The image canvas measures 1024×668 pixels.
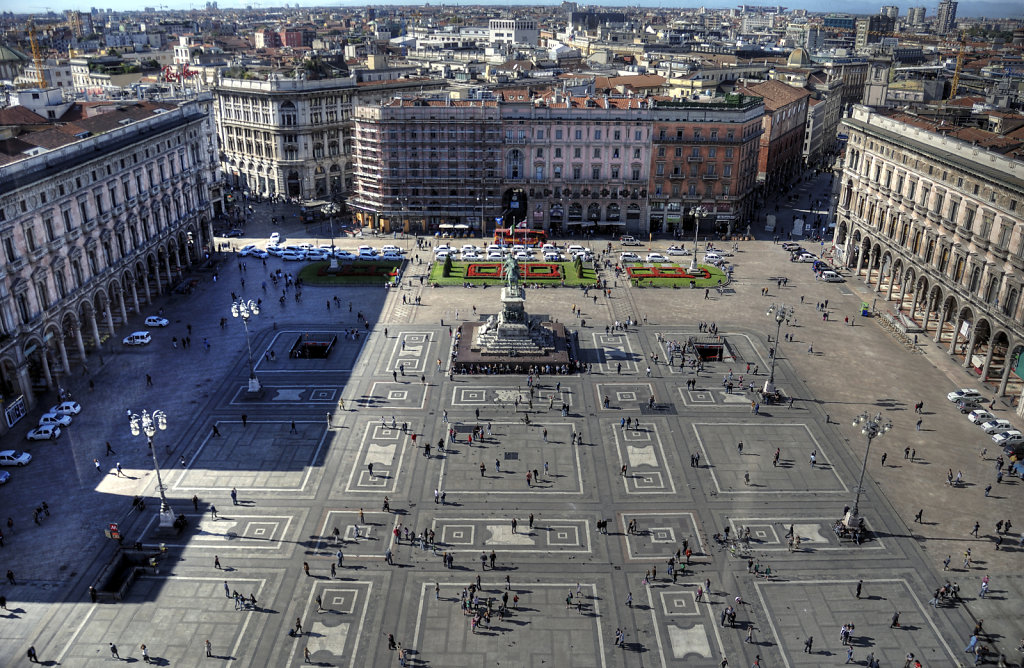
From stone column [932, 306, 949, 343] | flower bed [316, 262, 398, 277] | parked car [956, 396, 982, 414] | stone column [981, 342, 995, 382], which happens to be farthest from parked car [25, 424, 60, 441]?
stone column [932, 306, 949, 343]

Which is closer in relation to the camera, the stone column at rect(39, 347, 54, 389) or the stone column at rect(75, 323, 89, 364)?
the stone column at rect(39, 347, 54, 389)

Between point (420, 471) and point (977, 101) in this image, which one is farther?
point (977, 101)

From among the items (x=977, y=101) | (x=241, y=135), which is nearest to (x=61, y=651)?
(x=241, y=135)

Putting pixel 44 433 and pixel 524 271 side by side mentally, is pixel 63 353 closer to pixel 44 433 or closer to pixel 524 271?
pixel 44 433

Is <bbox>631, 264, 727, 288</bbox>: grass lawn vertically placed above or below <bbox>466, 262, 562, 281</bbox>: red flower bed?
below

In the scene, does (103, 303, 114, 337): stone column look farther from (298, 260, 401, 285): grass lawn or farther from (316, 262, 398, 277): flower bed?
(316, 262, 398, 277): flower bed

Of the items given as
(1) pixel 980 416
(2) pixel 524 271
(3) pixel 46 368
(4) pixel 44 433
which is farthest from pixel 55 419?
(1) pixel 980 416

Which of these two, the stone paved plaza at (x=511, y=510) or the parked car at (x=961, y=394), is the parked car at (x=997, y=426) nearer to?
the stone paved plaza at (x=511, y=510)

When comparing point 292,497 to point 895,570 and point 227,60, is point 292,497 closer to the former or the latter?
point 895,570
